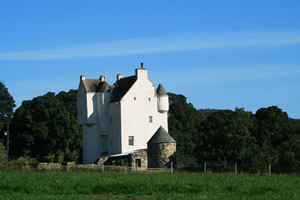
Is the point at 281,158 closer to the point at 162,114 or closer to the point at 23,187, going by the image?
the point at 162,114

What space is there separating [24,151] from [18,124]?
3557 mm

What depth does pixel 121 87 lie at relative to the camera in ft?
229

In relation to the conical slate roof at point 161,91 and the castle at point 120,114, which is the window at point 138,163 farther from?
the conical slate roof at point 161,91

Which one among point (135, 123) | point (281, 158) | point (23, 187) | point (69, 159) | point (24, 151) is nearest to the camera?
point (23, 187)

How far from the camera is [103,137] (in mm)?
69438

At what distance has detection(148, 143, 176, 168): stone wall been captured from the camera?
59594 mm

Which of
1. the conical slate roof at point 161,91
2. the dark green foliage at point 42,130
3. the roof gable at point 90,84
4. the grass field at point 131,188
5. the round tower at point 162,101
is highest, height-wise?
the roof gable at point 90,84

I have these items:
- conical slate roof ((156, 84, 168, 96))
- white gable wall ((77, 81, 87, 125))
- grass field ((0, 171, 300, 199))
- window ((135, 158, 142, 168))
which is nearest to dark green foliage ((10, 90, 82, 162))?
white gable wall ((77, 81, 87, 125))

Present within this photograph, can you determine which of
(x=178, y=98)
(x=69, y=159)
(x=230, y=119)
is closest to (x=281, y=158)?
(x=230, y=119)

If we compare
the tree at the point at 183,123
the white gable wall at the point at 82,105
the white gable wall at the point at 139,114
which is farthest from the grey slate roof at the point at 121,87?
the tree at the point at 183,123

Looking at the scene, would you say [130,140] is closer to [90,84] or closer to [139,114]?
[139,114]

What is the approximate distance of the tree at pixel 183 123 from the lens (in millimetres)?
91250

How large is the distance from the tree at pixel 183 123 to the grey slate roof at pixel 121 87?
21.3 m

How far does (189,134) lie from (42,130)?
2808cm
